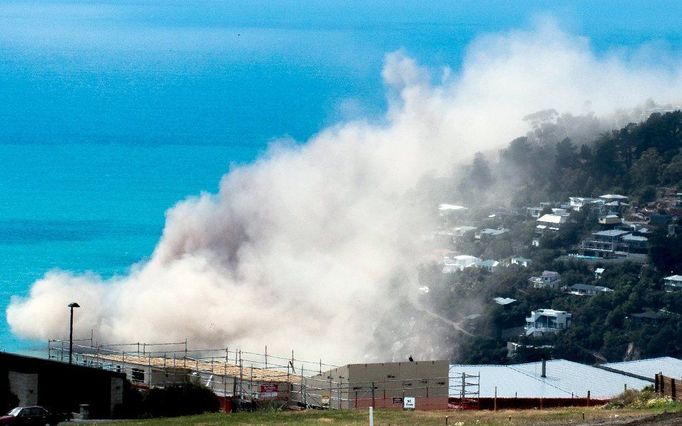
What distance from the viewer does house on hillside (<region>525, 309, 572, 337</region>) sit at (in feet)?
292

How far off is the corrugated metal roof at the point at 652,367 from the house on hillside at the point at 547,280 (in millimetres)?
24146

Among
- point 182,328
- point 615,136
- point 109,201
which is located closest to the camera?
point 182,328

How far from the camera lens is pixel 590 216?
107 meters

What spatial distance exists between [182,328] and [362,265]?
54.5ft

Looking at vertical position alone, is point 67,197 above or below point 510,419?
above

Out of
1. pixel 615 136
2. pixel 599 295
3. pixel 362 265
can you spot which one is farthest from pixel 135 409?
pixel 615 136

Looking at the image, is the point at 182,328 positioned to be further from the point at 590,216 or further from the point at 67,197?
the point at 67,197

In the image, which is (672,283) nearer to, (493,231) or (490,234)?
(490,234)

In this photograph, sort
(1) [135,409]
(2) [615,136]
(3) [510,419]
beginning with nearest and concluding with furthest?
(3) [510,419] < (1) [135,409] < (2) [615,136]

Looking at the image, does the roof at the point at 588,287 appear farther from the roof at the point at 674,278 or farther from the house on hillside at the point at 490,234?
the house on hillside at the point at 490,234

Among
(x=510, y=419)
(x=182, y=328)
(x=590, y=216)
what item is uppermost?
(x=590, y=216)

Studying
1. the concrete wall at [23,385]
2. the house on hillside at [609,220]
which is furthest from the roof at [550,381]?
the house on hillside at [609,220]

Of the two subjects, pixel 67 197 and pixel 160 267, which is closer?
pixel 160 267

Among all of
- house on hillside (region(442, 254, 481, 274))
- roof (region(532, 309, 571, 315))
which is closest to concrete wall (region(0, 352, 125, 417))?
roof (region(532, 309, 571, 315))
